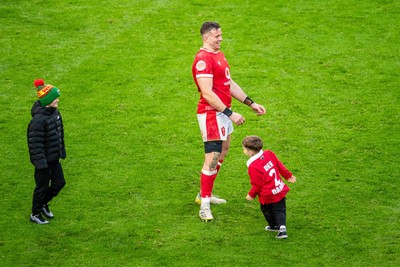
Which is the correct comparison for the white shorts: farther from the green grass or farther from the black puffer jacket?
the black puffer jacket

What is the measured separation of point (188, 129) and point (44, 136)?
3.97 meters

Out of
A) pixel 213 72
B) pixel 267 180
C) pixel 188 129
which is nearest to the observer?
pixel 267 180

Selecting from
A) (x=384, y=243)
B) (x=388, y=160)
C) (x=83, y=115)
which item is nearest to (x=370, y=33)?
(x=388, y=160)

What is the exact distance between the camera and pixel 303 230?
1020 centimetres

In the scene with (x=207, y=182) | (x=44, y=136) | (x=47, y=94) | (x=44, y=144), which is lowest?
(x=207, y=182)

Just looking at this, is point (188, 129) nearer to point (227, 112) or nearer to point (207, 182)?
point (207, 182)

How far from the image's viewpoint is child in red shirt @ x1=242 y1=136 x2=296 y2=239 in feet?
31.8

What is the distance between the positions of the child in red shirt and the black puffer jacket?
2.62 meters

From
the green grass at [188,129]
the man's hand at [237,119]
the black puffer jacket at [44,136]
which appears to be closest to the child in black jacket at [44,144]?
the black puffer jacket at [44,136]

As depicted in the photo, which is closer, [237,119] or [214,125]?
[237,119]

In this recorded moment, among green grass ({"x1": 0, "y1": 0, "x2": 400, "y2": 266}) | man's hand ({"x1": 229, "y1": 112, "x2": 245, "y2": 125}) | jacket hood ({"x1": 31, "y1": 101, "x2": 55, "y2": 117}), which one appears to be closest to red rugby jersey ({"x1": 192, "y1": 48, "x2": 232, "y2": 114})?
man's hand ({"x1": 229, "y1": 112, "x2": 245, "y2": 125})

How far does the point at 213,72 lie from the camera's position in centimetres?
1030

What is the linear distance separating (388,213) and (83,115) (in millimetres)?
6186

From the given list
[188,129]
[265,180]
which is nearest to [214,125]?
[265,180]
